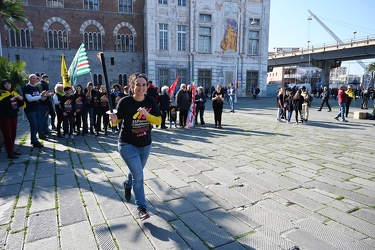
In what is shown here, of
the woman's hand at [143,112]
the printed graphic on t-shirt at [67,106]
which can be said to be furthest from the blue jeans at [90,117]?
the woman's hand at [143,112]

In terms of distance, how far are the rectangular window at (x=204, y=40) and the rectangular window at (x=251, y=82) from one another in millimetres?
6430

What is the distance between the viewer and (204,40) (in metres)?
31.0

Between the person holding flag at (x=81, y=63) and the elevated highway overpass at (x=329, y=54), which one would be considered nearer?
the person holding flag at (x=81, y=63)

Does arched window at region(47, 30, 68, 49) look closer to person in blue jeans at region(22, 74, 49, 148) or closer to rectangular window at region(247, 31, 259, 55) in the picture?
rectangular window at region(247, 31, 259, 55)

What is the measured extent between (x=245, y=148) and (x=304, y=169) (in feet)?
6.78

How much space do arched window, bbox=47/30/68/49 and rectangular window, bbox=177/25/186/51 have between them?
1327cm

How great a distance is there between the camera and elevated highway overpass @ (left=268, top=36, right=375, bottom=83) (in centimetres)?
3444

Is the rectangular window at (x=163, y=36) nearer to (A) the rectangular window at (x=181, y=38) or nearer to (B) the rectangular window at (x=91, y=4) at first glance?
(A) the rectangular window at (x=181, y=38)

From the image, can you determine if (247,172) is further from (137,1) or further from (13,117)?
(137,1)

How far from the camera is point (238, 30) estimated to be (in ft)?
104

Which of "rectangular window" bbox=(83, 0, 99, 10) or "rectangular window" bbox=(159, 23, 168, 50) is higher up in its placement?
"rectangular window" bbox=(83, 0, 99, 10)

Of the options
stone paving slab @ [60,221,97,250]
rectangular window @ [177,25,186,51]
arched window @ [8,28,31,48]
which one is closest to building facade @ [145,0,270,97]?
rectangular window @ [177,25,186,51]

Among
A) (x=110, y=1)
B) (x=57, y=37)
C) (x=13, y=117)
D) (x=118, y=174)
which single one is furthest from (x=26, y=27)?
(x=118, y=174)

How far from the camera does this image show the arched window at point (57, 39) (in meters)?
29.4
